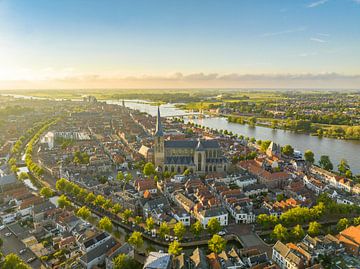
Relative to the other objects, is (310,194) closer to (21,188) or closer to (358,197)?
(358,197)

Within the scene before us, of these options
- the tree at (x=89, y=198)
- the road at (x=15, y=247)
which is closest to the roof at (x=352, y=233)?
the tree at (x=89, y=198)

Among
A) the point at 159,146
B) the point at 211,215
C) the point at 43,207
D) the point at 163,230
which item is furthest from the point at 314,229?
the point at 43,207

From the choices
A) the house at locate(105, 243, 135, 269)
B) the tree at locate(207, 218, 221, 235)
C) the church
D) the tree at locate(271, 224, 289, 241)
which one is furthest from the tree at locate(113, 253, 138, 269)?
the church

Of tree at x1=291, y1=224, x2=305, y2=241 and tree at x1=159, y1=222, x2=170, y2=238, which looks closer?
tree at x1=291, y1=224, x2=305, y2=241

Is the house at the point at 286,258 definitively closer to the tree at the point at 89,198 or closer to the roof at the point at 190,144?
the tree at the point at 89,198

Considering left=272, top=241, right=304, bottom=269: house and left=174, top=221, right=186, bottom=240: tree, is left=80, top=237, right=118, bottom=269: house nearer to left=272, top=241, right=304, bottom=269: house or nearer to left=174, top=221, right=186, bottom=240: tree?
left=174, top=221, right=186, bottom=240: tree

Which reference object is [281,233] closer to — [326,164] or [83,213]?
[83,213]
